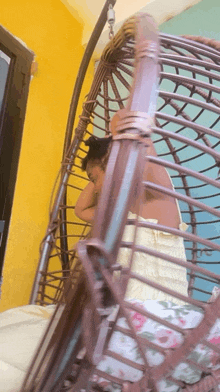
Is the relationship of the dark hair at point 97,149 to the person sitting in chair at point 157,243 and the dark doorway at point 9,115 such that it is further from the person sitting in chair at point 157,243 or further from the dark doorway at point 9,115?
the dark doorway at point 9,115

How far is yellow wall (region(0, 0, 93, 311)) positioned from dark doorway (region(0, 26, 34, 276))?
59mm

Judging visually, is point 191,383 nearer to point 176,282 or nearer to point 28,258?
point 176,282

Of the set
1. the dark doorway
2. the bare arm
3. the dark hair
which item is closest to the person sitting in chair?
the dark hair

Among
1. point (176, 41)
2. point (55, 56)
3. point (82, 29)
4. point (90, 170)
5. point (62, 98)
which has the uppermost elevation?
point (82, 29)

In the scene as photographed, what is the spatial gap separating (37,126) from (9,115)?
0.23m

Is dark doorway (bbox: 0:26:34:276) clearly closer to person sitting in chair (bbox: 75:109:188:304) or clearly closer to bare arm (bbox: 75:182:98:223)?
bare arm (bbox: 75:182:98:223)

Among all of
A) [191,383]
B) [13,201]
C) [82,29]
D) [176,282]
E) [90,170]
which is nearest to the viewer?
[191,383]

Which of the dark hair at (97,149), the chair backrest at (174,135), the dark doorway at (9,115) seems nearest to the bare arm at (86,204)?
the chair backrest at (174,135)

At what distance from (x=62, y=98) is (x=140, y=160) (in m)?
1.66

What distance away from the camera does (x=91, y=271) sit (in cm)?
32

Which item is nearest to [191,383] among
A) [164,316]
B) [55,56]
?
[164,316]

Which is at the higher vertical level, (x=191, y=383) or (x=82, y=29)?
(x=82, y=29)

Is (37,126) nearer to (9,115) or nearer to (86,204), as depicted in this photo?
(9,115)

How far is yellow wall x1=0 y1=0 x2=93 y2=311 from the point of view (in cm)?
156
